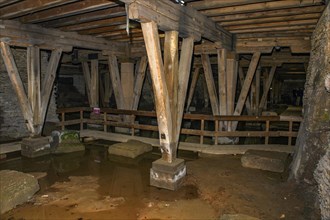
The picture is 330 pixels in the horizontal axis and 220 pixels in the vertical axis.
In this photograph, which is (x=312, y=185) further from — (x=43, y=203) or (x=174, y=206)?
(x=43, y=203)

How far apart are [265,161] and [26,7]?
239 inches

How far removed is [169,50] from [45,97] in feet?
13.8

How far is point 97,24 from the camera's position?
20.8ft

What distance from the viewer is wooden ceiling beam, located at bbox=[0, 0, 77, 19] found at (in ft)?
15.4

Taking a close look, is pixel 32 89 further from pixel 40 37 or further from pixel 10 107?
pixel 10 107

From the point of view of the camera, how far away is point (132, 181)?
4.95 m

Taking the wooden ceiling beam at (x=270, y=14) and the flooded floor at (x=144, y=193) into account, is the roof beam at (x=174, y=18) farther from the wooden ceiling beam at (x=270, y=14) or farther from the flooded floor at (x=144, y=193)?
the flooded floor at (x=144, y=193)

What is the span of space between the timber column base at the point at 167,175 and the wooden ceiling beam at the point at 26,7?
3499mm

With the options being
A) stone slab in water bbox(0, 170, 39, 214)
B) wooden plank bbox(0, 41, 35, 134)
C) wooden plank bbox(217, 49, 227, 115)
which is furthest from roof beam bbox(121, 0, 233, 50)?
wooden plank bbox(0, 41, 35, 134)

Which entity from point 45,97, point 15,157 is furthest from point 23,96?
point 15,157

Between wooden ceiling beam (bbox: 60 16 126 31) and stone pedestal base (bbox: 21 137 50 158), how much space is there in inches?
123

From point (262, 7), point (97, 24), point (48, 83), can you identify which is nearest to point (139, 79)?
point (97, 24)

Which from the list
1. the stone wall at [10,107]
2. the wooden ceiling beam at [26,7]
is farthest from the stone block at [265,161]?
the stone wall at [10,107]

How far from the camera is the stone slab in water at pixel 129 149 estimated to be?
6.53 metres
